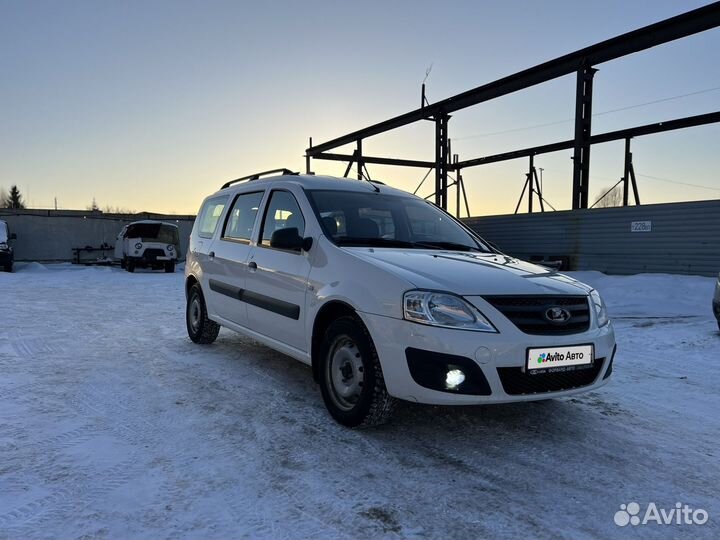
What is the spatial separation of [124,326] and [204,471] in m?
5.27

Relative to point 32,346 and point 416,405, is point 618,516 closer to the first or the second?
Result: point 416,405

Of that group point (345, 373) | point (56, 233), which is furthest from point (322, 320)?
point (56, 233)

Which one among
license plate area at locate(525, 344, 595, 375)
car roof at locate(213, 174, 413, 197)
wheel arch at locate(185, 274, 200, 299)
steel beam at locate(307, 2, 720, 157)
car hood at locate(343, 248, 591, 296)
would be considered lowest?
license plate area at locate(525, 344, 595, 375)

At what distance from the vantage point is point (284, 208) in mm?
4453

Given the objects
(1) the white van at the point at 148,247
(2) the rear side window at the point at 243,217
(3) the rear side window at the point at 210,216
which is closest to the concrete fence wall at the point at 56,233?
(1) the white van at the point at 148,247

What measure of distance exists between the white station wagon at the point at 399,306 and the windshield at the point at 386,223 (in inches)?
0.6

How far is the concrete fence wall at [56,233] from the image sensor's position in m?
22.8

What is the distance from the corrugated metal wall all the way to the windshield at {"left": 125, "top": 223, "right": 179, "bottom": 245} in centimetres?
1265

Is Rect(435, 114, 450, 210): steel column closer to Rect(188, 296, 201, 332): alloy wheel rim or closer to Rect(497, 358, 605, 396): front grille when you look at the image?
Rect(188, 296, 201, 332): alloy wheel rim

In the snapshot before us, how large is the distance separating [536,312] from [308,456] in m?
1.57

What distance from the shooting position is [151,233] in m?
19.4

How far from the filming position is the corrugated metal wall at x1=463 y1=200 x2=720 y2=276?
470 inches

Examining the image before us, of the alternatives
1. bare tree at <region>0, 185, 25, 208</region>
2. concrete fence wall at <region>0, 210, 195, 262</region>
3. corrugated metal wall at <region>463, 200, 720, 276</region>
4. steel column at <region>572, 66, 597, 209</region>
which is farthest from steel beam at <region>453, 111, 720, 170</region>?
bare tree at <region>0, 185, 25, 208</region>

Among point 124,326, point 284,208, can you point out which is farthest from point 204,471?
point 124,326
